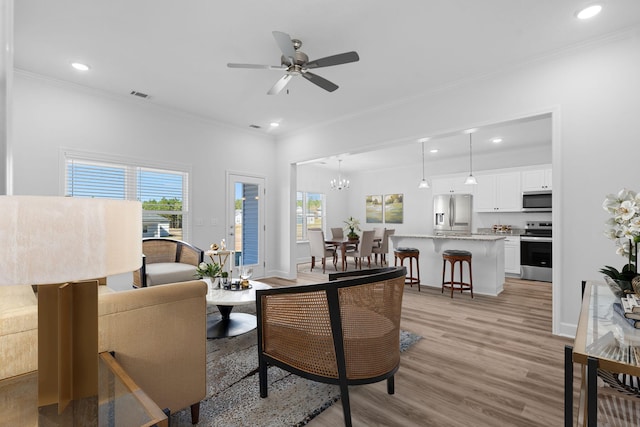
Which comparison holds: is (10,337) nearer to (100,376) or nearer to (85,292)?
(100,376)

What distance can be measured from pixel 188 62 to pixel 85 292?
3.13 m

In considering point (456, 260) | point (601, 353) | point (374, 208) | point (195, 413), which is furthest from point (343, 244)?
point (601, 353)

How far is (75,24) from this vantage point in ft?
8.68

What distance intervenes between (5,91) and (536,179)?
7.59 meters

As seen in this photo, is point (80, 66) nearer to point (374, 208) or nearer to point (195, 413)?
point (195, 413)

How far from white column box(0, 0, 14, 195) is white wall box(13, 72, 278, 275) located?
8.41 feet

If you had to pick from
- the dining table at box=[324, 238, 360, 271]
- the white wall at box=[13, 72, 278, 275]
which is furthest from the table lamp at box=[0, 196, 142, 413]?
the dining table at box=[324, 238, 360, 271]

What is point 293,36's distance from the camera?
9.28 ft

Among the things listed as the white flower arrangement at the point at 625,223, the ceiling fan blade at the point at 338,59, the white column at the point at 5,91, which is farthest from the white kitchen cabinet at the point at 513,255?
the white column at the point at 5,91

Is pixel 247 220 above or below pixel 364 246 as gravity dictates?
above

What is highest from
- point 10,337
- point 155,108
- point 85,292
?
point 155,108

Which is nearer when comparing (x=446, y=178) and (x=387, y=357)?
(x=387, y=357)

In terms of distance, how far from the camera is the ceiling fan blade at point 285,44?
2.32 m

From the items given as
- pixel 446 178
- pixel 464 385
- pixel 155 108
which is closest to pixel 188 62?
pixel 155 108
